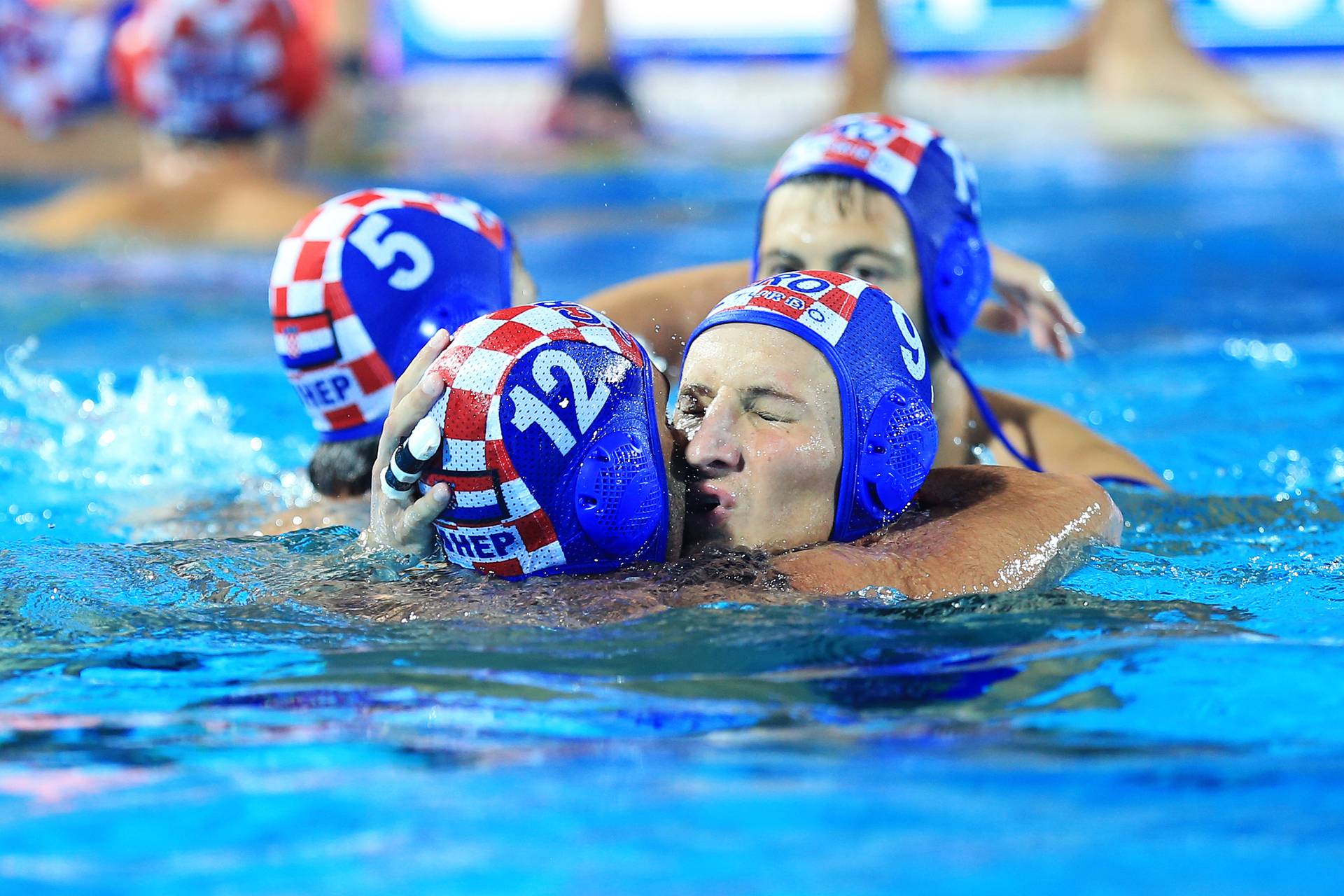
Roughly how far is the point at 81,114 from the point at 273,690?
11368mm

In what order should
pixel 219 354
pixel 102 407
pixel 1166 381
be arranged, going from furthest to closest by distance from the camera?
1. pixel 219 354
2. pixel 1166 381
3. pixel 102 407

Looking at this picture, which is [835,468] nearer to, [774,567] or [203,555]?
[774,567]

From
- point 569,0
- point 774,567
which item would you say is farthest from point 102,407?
point 569,0

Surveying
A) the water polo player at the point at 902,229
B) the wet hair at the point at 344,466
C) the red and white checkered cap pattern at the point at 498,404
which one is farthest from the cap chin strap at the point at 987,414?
the wet hair at the point at 344,466

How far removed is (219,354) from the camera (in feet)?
24.0

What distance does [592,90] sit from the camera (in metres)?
14.0

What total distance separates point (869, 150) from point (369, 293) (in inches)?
55.3

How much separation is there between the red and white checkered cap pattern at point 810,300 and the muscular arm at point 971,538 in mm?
470

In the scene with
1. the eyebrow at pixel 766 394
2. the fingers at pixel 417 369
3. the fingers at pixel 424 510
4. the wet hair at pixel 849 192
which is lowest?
the fingers at pixel 424 510

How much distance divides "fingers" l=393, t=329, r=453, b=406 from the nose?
551 mm

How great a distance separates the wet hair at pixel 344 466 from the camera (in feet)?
13.0

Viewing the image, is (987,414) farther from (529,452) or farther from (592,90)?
(592,90)

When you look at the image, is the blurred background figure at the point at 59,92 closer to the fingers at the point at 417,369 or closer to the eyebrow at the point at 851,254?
the eyebrow at the point at 851,254

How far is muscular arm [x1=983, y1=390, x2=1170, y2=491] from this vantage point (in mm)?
4516
